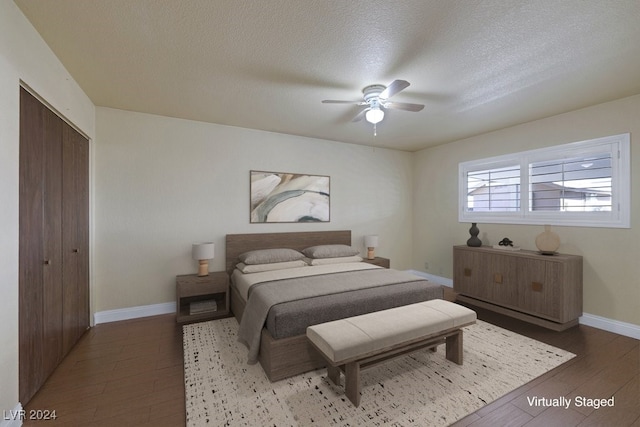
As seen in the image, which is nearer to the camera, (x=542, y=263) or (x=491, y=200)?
(x=542, y=263)

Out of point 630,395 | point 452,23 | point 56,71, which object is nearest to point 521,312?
point 630,395

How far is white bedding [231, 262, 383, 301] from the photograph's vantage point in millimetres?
3104

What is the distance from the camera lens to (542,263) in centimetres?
319

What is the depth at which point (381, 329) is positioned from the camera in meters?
2.01

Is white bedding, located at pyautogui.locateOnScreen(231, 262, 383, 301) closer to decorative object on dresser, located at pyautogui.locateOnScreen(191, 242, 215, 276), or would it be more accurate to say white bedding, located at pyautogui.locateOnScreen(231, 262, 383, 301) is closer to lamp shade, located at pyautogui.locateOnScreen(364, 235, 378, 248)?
decorative object on dresser, located at pyautogui.locateOnScreen(191, 242, 215, 276)

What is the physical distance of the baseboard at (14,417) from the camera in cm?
157

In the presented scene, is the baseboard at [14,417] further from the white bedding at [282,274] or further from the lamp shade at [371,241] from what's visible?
the lamp shade at [371,241]

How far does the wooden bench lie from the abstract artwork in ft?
7.84

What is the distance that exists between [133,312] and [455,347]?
12.1 ft

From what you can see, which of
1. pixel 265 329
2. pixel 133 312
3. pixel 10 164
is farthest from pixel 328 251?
pixel 10 164

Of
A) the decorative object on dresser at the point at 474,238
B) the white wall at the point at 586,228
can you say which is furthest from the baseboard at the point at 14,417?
the white wall at the point at 586,228

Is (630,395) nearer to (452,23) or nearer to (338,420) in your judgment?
(338,420)

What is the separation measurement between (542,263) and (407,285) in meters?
1.72

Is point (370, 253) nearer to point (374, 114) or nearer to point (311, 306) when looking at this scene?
point (311, 306)
